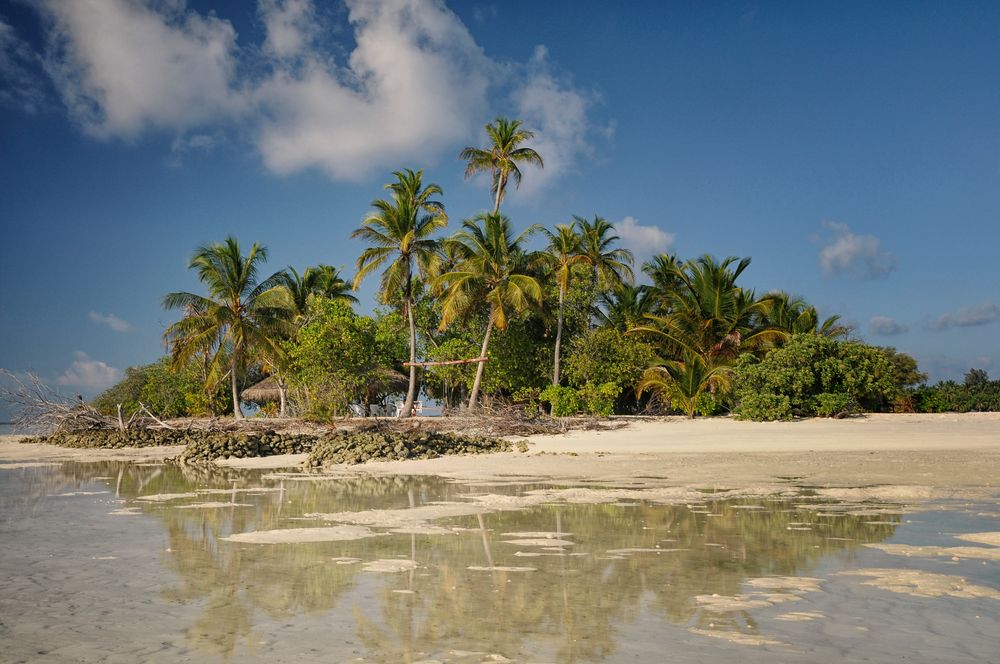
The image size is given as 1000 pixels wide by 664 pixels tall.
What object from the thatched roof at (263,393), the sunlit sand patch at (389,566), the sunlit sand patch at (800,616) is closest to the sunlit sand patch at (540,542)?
the sunlit sand patch at (389,566)

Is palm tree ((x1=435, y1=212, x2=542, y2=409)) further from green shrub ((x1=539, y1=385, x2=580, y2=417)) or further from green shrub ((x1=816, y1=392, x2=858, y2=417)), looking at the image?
green shrub ((x1=816, y1=392, x2=858, y2=417))

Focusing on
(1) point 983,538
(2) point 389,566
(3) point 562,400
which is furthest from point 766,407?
(2) point 389,566

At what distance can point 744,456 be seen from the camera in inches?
634

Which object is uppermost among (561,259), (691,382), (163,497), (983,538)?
(561,259)

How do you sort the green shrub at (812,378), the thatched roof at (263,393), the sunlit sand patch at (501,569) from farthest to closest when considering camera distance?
1. the thatched roof at (263,393)
2. the green shrub at (812,378)
3. the sunlit sand patch at (501,569)

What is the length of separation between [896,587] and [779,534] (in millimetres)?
2146

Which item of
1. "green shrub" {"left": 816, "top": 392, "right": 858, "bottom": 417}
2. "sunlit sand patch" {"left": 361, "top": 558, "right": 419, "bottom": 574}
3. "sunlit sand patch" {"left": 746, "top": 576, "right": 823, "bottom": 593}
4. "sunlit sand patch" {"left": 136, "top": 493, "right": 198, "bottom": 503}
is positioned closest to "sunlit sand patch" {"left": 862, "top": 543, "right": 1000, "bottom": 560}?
"sunlit sand patch" {"left": 746, "top": 576, "right": 823, "bottom": 593}

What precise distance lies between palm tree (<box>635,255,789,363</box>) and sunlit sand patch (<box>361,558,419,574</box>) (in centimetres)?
2573

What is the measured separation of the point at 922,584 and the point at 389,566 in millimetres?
3986

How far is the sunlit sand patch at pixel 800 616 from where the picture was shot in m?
4.57

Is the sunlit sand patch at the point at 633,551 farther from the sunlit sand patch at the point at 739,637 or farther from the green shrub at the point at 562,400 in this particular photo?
the green shrub at the point at 562,400

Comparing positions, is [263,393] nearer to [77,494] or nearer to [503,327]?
Result: [503,327]

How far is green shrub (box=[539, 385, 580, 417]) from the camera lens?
28406 millimetres

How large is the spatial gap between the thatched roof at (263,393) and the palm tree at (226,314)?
4.14 m
